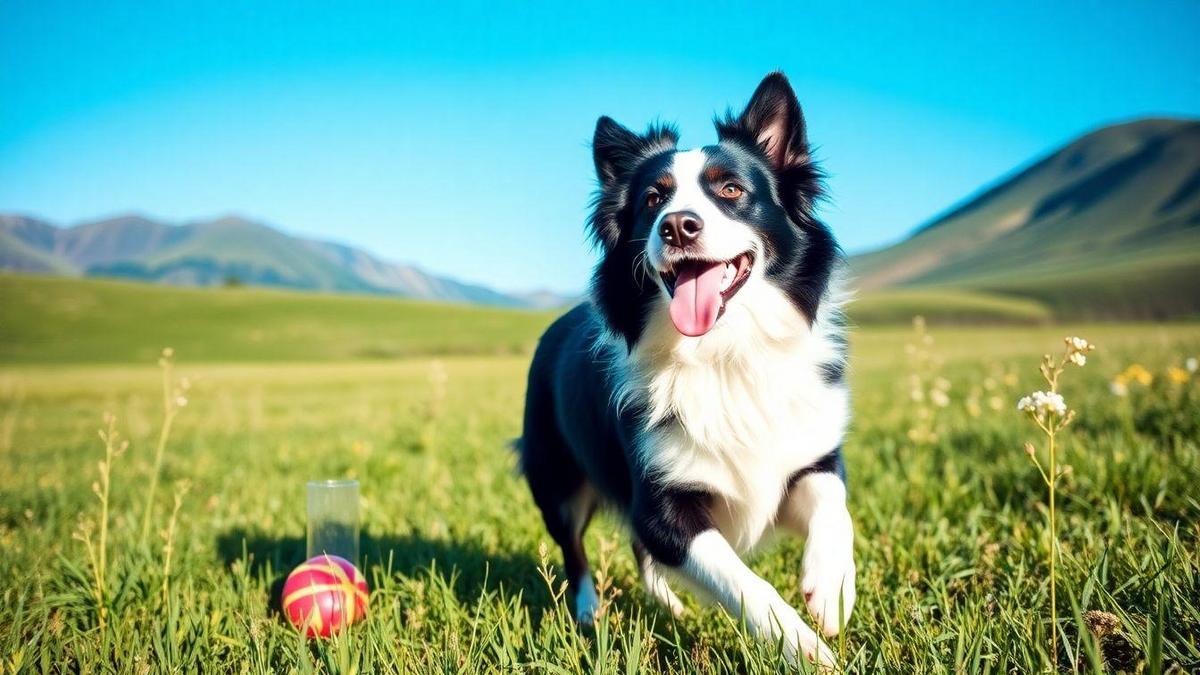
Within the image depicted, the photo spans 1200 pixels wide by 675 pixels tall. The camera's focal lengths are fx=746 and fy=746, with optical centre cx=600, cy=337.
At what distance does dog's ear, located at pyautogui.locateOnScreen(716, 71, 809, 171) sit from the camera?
10.5 feet

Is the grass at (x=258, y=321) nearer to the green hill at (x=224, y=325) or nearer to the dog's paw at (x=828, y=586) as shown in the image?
the green hill at (x=224, y=325)

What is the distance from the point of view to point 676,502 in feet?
8.77

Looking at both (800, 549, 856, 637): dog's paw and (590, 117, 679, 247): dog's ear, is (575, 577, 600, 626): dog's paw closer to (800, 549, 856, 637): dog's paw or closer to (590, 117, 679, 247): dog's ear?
(800, 549, 856, 637): dog's paw

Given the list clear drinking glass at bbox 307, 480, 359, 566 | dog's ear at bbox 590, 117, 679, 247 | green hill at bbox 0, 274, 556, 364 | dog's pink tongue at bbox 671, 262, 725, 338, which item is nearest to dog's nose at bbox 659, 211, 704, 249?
dog's pink tongue at bbox 671, 262, 725, 338

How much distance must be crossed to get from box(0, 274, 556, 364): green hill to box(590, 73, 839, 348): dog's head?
5070cm

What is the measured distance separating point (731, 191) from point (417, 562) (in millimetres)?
2481

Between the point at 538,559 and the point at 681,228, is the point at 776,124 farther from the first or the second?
the point at 538,559

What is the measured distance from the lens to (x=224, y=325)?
2431 inches

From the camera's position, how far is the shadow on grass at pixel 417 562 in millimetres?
3494

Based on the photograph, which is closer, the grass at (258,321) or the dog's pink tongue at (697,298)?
the dog's pink tongue at (697,298)

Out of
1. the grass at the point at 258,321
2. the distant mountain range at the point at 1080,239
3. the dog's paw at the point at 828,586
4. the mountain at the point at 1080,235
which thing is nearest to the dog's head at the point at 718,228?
the dog's paw at the point at 828,586

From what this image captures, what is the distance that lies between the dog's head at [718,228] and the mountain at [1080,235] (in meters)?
77.5

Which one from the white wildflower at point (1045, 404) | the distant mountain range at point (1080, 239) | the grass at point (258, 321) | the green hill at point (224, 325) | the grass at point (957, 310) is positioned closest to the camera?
the white wildflower at point (1045, 404)

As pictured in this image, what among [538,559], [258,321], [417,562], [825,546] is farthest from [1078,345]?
[258,321]
